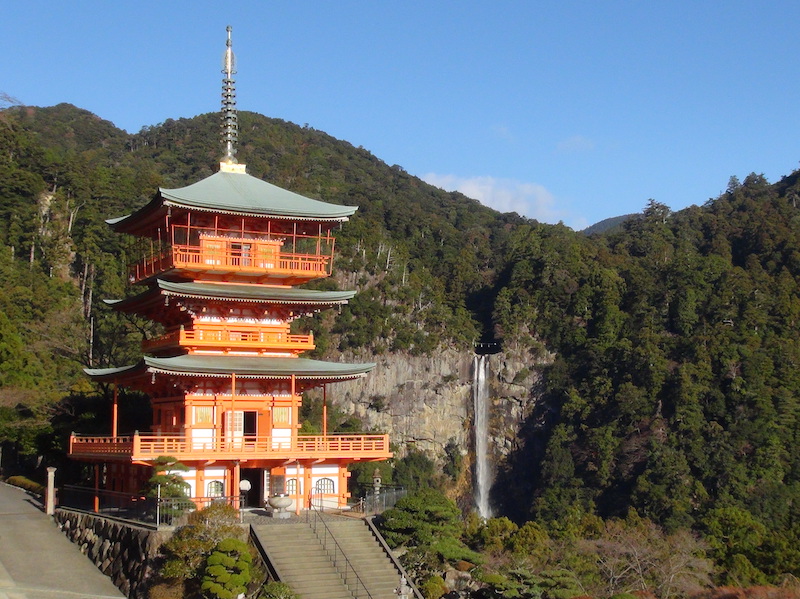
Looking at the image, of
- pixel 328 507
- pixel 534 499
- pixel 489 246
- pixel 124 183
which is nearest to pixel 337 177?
pixel 489 246

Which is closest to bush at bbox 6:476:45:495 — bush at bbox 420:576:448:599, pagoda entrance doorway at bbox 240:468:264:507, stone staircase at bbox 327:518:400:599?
pagoda entrance doorway at bbox 240:468:264:507

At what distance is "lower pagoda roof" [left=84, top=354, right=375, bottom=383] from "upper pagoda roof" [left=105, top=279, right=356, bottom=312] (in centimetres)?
155

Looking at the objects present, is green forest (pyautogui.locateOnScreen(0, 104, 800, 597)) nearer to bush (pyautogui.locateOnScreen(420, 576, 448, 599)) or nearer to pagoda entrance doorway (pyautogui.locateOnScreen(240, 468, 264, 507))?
pagoda entrance doorway (pyautogui.locateOnScreen(240, 468, 264, 507))

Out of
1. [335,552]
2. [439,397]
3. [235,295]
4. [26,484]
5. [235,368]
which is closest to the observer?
[335,552]

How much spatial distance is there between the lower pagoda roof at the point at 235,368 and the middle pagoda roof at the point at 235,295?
60.6 inches

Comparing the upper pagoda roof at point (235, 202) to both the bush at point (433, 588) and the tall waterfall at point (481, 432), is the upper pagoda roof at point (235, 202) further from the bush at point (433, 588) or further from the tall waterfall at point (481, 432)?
the tall waterfall at point (481, 432)

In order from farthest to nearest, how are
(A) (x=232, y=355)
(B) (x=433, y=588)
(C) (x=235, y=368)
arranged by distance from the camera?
(A) (x=232, y=355) → (C) (x=235, y=368) → (B) (x=433, y=588)

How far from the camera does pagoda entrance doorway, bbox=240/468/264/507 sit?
29.3m

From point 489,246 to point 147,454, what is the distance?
69500mm

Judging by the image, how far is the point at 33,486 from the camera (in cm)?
3306

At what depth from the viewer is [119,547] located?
1014 inches

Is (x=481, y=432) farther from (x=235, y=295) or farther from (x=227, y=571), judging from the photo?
(x=227, y=571)

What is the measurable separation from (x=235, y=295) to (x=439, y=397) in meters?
43.4

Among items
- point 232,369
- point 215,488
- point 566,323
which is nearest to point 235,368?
point 232,369
